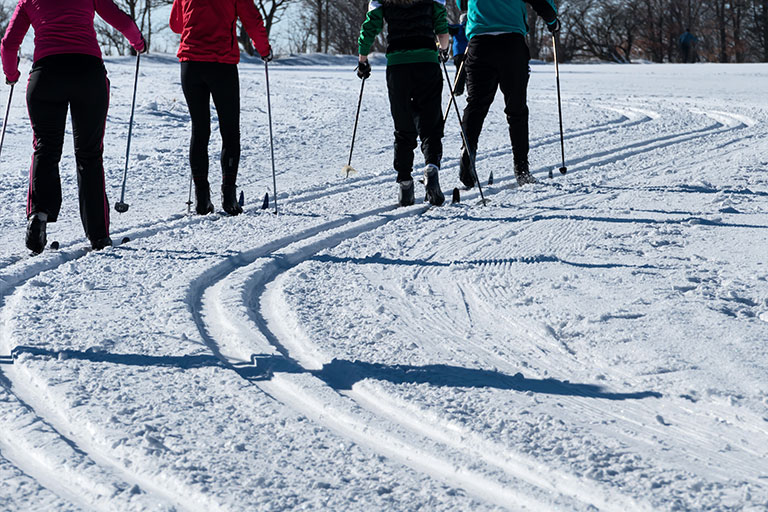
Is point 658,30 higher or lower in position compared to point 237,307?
higher

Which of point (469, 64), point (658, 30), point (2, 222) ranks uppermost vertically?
point (658, 30)

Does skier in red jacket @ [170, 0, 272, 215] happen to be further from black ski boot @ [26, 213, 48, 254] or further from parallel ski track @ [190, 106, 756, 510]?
black ski boot @ [26, 213, 48, 254]

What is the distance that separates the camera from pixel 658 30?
1550 inches

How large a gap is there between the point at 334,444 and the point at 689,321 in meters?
1.65

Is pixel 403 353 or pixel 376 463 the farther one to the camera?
pixel 403 353

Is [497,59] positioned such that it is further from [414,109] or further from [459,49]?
[459,49]

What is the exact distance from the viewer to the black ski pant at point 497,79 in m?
6.68

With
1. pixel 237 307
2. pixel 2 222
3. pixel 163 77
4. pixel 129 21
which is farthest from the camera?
pixel 163 77

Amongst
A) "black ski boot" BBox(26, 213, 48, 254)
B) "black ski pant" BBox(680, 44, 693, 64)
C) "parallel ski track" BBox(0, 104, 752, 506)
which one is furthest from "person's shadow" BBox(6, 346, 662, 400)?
"black ski pant" BBox(680, 44, 693, 64)

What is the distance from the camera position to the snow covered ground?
7.68 ft

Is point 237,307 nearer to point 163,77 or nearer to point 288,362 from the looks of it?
point 288,362

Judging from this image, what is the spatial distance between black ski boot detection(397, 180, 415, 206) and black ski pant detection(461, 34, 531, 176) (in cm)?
80

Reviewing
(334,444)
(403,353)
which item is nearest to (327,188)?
(403,353)

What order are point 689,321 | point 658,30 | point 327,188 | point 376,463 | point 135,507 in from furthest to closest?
1. point 658,30
2. point 327,188
3. point 689,321
4. point 376,463
5. point 135,507
